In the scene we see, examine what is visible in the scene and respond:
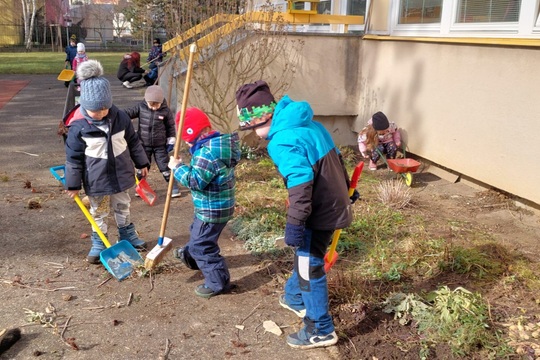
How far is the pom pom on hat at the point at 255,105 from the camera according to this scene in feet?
10.2

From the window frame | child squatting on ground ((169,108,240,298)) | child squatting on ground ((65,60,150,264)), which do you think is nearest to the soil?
child squatting on ground ((169,108,240,298))

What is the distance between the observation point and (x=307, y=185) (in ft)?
9.48

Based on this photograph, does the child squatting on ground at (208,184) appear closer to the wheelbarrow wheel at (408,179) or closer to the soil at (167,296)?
the soil at (167,296)

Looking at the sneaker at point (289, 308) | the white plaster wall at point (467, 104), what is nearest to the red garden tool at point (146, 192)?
the sneaker at point (289, 308)

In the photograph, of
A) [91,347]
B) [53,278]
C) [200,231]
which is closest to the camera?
[91,347]

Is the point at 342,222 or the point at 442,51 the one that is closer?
the point at 342,222

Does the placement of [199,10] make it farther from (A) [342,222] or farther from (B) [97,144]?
(A) [342,222]

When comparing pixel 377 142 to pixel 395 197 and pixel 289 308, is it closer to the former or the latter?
pixel 395 197

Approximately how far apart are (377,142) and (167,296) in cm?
435

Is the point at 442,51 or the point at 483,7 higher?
the point at 483,7

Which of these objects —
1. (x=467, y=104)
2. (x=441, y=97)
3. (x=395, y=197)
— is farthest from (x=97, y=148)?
(x=441, y=97)

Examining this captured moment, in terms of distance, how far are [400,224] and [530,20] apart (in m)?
2.60

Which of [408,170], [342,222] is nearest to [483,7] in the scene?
[408,170]

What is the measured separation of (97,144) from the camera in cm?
418
